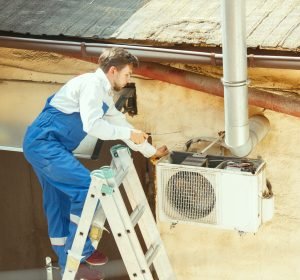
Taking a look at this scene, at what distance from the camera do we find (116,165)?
20.1 feet

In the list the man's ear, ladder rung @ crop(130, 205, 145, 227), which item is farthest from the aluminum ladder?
the man's ear

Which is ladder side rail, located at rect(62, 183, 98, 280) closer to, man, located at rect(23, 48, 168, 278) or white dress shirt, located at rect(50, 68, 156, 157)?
man, located at rect(23, 48, 168, 278)

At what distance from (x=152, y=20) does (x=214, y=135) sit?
45.0 inches

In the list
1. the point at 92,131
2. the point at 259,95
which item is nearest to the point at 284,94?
the point at 259,95

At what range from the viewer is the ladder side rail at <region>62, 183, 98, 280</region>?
580 cm

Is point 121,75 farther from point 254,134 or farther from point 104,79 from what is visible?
point 254,134

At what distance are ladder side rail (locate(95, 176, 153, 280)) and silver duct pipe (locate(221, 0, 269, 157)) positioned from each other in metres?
1.04

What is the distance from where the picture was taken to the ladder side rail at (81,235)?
5.80 m

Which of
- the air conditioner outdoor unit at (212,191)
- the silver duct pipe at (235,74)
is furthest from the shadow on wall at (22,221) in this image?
the silver duct pipe at (235,74)

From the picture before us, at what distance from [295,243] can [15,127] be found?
2.87 m

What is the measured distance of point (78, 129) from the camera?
20.1 ft

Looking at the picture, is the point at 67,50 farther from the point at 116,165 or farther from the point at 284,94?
the point at 284,94

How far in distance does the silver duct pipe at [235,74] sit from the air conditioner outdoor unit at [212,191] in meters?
0.22

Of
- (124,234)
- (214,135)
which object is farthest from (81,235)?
(214,135)
